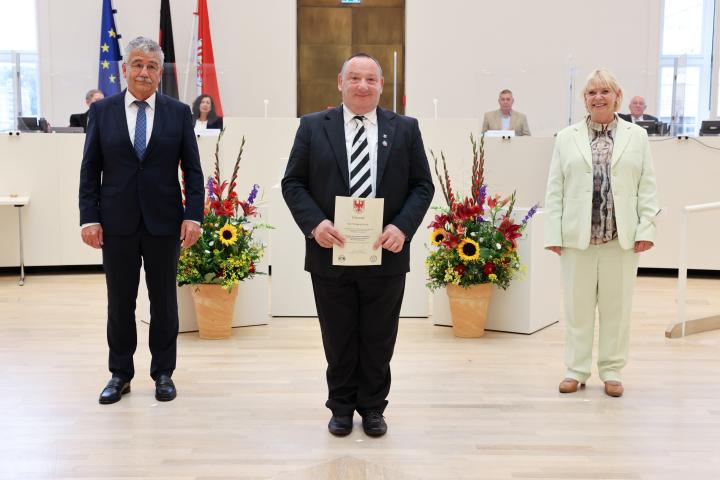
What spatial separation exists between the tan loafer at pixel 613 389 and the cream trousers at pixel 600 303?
0.03 m

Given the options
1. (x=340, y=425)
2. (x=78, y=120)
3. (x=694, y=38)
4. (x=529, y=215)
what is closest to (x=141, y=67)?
(x=340, y=425)

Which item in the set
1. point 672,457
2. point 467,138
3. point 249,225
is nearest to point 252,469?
point 672,457

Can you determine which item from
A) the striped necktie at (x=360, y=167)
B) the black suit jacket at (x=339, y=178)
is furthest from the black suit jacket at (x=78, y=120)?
the striped necktie at (x=360, y=167)

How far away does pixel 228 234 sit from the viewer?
5.02 meters

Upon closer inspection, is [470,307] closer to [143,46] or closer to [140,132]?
[140,132]

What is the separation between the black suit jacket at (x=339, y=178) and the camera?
10.2 feet

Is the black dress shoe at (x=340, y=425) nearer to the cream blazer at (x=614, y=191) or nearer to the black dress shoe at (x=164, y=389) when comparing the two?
the black dress shoe at (x=164, y=389)

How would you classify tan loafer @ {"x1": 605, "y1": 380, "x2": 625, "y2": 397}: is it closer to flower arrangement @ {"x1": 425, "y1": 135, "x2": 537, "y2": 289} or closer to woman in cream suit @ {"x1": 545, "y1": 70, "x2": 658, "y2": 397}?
woman in cream suit @ {"x1": 545, "y1": 70, "x2": 658, "y2": 397}

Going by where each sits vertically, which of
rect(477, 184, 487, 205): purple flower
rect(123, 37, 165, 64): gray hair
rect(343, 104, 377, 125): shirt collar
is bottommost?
rect(477, 184, 487, 205): purple flower

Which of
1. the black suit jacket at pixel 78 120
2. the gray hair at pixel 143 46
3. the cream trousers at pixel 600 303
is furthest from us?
the black suit jacket at pixel 78 120

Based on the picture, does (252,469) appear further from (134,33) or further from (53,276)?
(134,33)

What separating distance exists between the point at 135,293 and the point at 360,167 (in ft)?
4.23

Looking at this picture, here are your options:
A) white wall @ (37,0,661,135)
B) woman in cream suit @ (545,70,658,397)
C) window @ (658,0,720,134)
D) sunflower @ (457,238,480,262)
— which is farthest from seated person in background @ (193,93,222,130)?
window @ (658,0,720,134)

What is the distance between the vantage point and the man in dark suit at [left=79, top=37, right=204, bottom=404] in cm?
357
